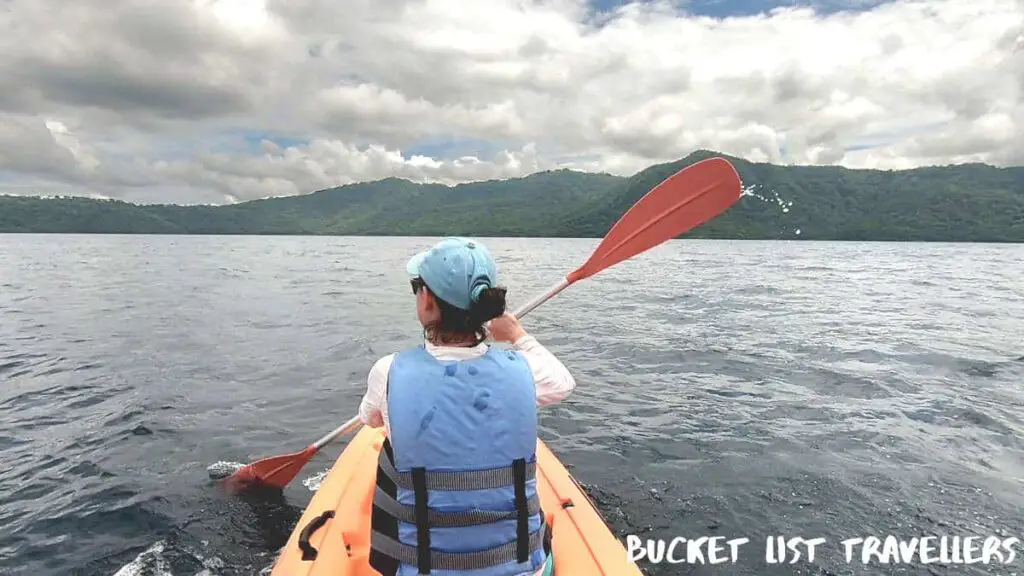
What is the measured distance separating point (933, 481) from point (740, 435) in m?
2.29

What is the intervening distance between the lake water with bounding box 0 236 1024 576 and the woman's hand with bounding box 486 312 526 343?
3.45 meters

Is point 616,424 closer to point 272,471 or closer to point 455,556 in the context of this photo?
point 272,471

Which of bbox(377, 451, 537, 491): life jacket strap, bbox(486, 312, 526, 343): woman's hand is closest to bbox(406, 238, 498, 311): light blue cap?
bbox(486, 312, 526, 343): woman's hand

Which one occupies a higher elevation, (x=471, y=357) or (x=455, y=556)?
(x=471, y=357)

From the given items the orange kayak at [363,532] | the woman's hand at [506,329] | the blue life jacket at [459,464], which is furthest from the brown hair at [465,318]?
the orange kayak at [363,532]

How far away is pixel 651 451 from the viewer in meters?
8.16

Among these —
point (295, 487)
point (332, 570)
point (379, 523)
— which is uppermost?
point (379, 523)

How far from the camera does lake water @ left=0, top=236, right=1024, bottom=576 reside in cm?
611

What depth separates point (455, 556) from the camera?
111 inches

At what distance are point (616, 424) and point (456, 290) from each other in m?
7.02

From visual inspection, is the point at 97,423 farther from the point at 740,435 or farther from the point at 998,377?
the point at 998,377

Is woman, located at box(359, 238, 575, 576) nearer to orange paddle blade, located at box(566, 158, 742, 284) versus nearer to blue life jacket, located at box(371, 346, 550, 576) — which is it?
blue life jacket, located at box(371, 346, 550, 576)

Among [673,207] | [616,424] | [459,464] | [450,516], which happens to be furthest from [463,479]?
[616,424]

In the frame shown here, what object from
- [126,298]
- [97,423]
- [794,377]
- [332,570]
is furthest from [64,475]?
[126,298]
